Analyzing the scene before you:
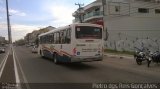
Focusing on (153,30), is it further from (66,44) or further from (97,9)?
(66,44)

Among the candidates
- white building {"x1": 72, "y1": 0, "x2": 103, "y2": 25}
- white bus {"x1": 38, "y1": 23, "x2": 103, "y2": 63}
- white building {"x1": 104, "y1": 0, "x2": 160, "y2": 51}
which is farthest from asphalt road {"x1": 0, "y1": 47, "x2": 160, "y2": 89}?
white building {"x1": 72, "y1": 0, "x2": 103, "y2": 25}

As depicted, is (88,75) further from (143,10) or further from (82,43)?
(143,10)

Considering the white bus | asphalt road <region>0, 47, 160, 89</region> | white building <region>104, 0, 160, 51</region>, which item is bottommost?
asphalt road <region>0, 47, 160, 89</region>

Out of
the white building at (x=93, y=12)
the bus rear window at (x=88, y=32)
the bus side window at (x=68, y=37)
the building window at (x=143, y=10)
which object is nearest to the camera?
the bus rear window at (x=88, y=32)

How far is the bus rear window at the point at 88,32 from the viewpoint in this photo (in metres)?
17.0

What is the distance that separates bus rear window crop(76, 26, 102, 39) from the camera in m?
17.0

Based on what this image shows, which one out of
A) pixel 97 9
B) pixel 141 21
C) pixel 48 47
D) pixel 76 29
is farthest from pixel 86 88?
pixel 97 9

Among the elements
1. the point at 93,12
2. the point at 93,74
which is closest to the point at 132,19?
the point at 93,12

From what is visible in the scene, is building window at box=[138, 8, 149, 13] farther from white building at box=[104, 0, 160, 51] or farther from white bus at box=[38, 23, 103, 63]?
white bus at box=[38, 23, 103, 63]

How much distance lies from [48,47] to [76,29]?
8.19 m

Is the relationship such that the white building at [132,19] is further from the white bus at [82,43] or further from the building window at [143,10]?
the white bus at [82,43]

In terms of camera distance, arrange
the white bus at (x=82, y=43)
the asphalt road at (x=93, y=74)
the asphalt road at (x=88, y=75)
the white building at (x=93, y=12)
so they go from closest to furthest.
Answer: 1. the asphalt road at (x=88, y=75)
2. the asphalt road at (x=93, y=74)
3. the white bus at (x=82, y=43)
4. the white building at (x=93, y=12)

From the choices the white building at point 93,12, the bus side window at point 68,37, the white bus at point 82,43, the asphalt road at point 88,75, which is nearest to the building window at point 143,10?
the white building at point 93,12

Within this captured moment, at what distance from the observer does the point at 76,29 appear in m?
17.0
